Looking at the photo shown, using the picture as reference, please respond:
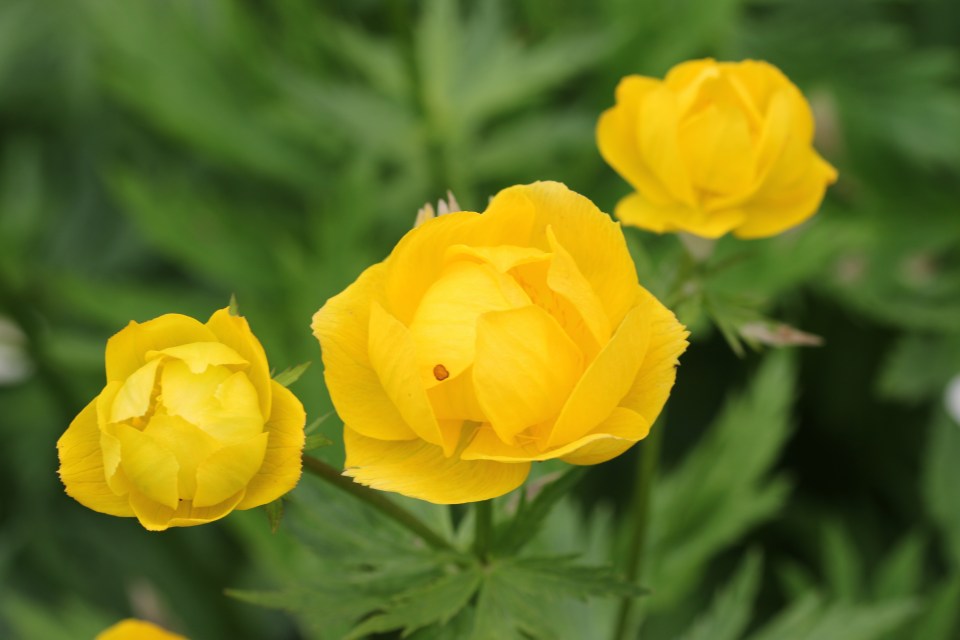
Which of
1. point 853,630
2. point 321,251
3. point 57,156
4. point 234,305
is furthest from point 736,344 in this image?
point 57,156

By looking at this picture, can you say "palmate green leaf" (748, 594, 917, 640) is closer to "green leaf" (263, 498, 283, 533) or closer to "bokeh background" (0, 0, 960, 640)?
"bokeh background" (0, 0, 960, 640)

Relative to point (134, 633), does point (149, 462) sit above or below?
above

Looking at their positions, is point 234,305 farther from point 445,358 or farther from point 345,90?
point 345,90

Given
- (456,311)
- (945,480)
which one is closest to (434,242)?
(456,311)

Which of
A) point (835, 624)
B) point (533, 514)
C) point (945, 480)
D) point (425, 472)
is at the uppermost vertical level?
point (425, 472)

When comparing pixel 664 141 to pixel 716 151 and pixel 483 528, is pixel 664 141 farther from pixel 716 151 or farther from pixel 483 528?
pixel 483 528

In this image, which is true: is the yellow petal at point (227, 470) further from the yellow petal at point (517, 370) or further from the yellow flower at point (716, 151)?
the yellow flower at point (716, 151)
